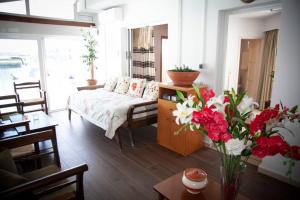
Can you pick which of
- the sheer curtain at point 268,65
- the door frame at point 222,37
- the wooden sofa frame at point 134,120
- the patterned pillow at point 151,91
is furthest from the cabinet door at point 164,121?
the sheer curtain at point 268,65

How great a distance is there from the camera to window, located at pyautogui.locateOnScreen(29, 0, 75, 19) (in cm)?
448

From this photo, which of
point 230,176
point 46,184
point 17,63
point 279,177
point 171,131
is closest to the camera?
point 230,176

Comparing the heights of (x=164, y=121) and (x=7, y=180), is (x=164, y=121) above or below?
below

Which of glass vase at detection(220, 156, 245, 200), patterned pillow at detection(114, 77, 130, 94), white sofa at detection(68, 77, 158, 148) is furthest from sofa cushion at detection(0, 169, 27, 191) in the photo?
patterned pillow at detection(114, 77, 130, 94)

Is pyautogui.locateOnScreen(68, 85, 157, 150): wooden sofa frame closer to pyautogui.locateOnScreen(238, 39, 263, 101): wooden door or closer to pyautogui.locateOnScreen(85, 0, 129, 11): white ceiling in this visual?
pyautogui.locateOnScreen(85, 0, 129, 11): white ceiling

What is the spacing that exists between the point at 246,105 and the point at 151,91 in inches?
106

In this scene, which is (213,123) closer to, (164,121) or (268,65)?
(164,121)

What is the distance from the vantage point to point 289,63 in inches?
86.6

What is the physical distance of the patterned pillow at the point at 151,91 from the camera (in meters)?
3.59

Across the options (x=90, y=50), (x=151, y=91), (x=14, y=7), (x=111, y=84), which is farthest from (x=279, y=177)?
(x=14, y=7)

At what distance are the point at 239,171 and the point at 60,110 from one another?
4883 mm

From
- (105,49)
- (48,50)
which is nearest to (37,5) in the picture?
(48,50)

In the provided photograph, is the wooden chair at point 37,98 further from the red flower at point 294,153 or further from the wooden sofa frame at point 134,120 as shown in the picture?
the red flower at point 294,153

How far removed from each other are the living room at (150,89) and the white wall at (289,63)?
1 cm
